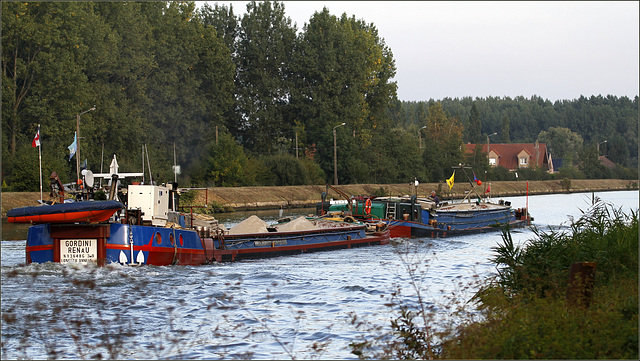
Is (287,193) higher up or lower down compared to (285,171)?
lower down

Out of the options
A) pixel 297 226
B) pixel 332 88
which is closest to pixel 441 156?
pixel 332 88

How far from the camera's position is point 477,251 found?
118ft

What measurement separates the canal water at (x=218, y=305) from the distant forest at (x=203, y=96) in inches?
1218

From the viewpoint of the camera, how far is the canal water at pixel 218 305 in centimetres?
1405

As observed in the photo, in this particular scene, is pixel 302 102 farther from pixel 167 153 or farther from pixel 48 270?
pixel 48 270

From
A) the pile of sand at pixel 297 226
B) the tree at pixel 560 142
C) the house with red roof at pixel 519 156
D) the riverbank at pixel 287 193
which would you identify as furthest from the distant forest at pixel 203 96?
the tree at pixel 560 142

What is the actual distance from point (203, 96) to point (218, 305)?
212 ft

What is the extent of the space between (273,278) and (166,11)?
196 feet

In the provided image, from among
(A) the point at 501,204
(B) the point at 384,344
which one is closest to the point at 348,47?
(A) the point at 501,204

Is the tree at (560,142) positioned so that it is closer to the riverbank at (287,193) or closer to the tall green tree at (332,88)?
the riverbank at (287,193)

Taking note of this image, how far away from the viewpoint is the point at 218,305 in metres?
19.0

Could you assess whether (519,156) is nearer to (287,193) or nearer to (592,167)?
(592,167)

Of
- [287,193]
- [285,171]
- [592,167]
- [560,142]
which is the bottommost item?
[287,193]

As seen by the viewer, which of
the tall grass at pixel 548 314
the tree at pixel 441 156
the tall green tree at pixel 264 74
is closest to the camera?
the tall grass at pixel 548 314
